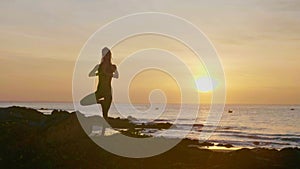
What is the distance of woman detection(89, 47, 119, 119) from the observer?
57.3 ft

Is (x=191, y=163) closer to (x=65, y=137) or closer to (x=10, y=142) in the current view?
(x=65, y=137)

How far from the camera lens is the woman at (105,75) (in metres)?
17.5

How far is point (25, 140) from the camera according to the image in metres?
17.3

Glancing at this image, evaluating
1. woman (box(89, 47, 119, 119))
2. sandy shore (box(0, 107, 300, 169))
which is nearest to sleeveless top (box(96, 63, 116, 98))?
woman (box(89, 47, 119, 119))

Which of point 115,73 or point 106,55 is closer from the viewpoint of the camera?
point 106,55

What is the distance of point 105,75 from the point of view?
57.6ft

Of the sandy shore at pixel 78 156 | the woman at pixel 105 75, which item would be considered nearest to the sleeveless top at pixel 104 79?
the woman at pixel 105 75

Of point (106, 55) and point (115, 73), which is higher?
point (106, 55)

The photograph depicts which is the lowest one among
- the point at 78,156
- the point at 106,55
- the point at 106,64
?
the point at 78,156

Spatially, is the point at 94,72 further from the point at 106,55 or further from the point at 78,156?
the point at 78,156

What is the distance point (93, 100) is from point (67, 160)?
3.86 m

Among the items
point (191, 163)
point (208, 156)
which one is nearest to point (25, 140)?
point (191, 163)

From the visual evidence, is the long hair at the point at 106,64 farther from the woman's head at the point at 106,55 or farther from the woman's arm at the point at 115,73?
the woman's arm at the point at 115,73

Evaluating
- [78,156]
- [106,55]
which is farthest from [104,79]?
[78,156]
